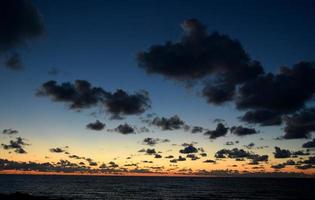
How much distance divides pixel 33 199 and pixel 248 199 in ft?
213

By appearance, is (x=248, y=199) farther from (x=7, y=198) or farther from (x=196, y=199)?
(x=7, y=198)

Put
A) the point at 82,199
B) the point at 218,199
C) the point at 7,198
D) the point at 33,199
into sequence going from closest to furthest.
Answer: the point at 7,198 → the point at 33,199 → the point at 82,199 → the point at 218,199

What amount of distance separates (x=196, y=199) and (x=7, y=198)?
56854 mm

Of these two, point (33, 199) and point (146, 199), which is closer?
point (33, 199)

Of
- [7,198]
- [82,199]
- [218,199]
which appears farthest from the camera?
[218,199]

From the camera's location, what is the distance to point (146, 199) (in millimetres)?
105250

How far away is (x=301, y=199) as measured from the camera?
10950 cm

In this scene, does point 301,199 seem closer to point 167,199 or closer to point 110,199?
point 167,199

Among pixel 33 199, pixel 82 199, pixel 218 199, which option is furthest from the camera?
pixel 218 199

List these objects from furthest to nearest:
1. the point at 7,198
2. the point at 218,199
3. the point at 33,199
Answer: the point at 218,199
the point at 33,199
the point at 7,198

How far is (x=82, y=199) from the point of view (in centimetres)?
9975

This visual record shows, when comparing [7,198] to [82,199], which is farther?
[82,199]

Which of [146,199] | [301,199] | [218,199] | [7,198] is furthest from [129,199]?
[301,199]

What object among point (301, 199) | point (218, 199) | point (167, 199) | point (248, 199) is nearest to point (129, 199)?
point (167, 199)
